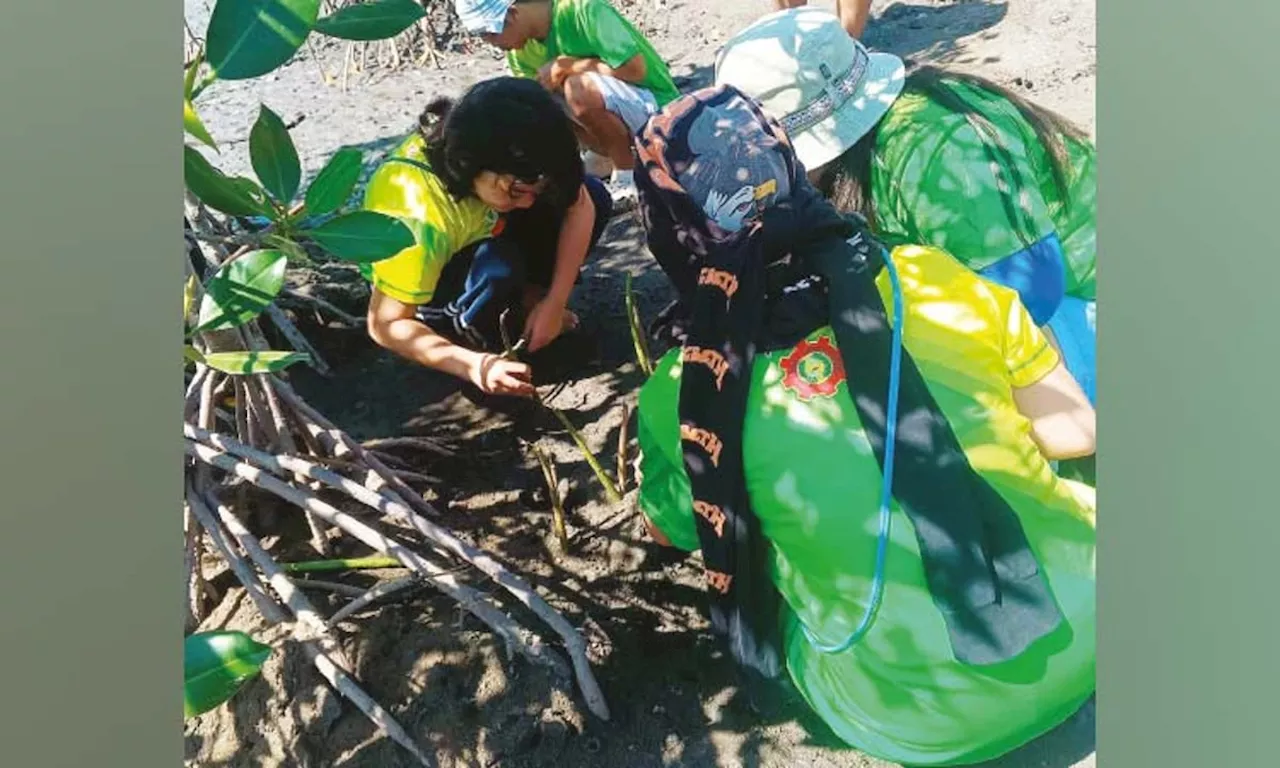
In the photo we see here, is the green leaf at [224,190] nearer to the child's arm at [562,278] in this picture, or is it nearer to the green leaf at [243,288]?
the green leaf at [243,288]

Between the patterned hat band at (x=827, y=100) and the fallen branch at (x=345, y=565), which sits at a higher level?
the patterned hat band at (x=827, y=100)

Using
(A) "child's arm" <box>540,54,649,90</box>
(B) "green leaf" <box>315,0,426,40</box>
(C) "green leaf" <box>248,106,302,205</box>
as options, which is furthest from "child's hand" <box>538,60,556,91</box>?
(C) "green leaf" <box>248,106,302,205</box>

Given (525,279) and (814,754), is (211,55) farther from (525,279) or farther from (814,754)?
(814,754)

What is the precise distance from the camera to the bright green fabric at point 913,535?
4.73 feet

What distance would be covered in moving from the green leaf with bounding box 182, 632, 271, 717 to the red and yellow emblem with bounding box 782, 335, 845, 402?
718 mm

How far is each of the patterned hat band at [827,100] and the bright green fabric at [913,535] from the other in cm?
24

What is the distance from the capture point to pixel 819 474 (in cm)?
145

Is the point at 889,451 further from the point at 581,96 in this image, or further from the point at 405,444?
the point at 405,444

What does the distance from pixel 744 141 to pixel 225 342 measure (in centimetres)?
83

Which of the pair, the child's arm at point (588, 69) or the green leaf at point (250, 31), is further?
the child's arm at point (588, 69)

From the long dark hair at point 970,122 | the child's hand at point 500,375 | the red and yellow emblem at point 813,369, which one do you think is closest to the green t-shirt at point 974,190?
the long dark hair at point 970,122
